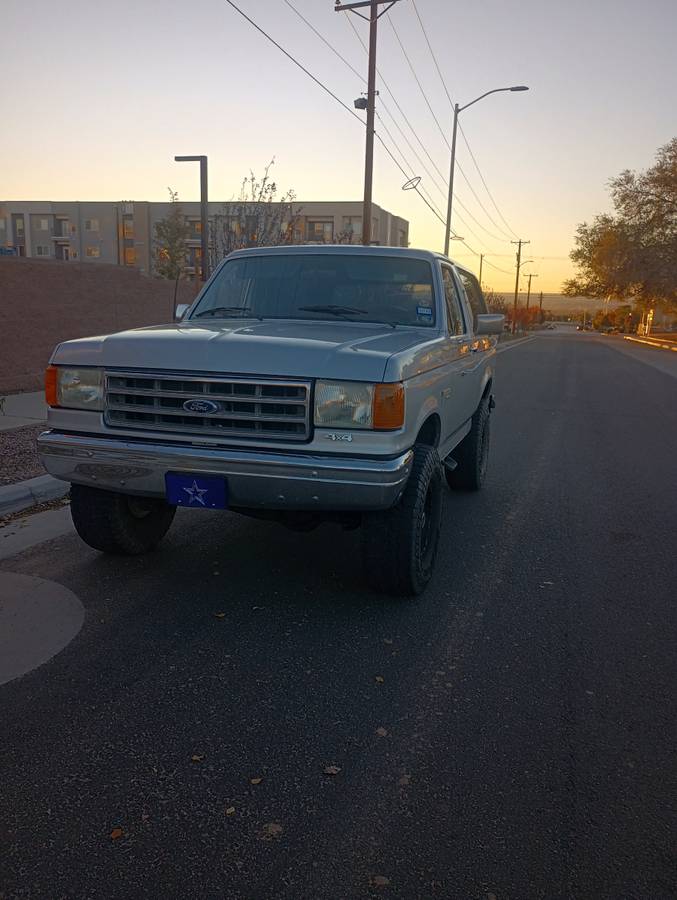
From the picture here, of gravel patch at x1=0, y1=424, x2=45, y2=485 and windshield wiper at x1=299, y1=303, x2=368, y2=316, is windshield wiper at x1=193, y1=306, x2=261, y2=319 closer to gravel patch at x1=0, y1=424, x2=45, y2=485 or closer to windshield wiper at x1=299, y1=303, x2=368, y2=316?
windshield wiper at x1=299, y1=303, x2=368, y2=316

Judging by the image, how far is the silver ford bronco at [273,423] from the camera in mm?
3543

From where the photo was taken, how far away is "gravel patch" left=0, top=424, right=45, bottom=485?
21.2 feet

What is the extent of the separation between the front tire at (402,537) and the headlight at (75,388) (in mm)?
1560

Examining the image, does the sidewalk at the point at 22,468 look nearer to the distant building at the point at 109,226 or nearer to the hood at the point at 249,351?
the hood at the point at 249,351

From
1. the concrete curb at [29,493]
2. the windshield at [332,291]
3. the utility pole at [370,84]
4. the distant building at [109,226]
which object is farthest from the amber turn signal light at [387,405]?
the distant building at [109,226]

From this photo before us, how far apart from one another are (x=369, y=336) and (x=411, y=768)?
89.9 inches

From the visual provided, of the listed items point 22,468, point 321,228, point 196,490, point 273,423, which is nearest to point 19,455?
point 22,468

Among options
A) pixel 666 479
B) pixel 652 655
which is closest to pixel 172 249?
pixel 666 479

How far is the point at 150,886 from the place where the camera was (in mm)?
2127

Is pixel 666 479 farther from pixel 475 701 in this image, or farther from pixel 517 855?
pixel 517 855

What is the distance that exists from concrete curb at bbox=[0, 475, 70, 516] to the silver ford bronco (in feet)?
5.11

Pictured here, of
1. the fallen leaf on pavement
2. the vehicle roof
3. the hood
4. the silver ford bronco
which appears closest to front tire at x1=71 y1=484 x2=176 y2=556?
the silver ford bronco

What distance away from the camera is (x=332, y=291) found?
4.96 meters

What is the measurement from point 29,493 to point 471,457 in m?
3.74
